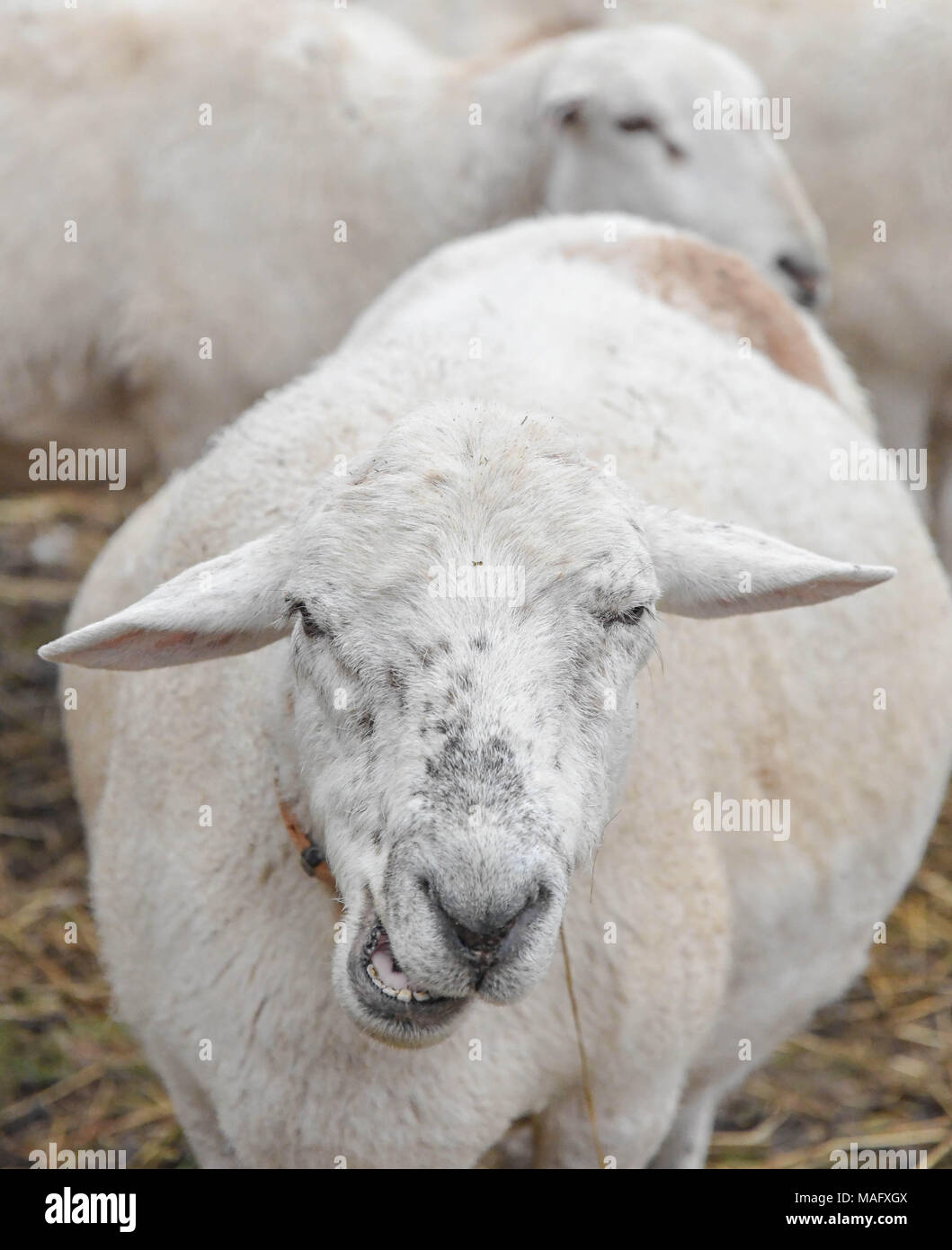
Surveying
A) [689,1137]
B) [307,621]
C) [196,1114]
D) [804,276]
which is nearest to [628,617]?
[307,621]

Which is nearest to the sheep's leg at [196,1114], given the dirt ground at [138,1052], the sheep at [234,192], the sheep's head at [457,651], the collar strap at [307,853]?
the collar strap at [307,853]

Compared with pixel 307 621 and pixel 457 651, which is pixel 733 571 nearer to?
pixel 457 651

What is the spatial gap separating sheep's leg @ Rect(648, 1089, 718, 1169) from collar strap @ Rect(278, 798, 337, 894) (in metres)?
1.49

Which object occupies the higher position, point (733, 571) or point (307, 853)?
point (733, 571)

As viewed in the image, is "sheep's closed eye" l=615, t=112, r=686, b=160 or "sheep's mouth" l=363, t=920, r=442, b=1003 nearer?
"sheep's mouth" l=363, t=920, r=442, b=1003

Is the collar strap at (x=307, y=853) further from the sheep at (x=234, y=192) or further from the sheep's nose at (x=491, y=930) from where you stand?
the sheep at (x=234, y=192)

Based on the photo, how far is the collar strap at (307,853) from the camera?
2445mm

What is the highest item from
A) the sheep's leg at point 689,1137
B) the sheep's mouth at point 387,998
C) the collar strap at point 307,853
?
the collar strap at point 307,853

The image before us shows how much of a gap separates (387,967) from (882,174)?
439cm

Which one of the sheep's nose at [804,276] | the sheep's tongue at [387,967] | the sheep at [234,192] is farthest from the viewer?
the sheep at [234,192]

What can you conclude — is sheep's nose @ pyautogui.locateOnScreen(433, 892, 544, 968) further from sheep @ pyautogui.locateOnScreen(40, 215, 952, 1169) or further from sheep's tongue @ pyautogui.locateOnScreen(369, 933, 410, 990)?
sheep's tongue @ pyautogui.locateOnScreen(369, 933, 410, 990)

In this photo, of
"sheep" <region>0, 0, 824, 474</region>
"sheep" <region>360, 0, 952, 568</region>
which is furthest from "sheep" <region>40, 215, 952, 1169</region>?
"sheep" <region>360, 0, 952, 568</region>

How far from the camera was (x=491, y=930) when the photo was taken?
1916 millimetres

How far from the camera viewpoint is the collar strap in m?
2.45
